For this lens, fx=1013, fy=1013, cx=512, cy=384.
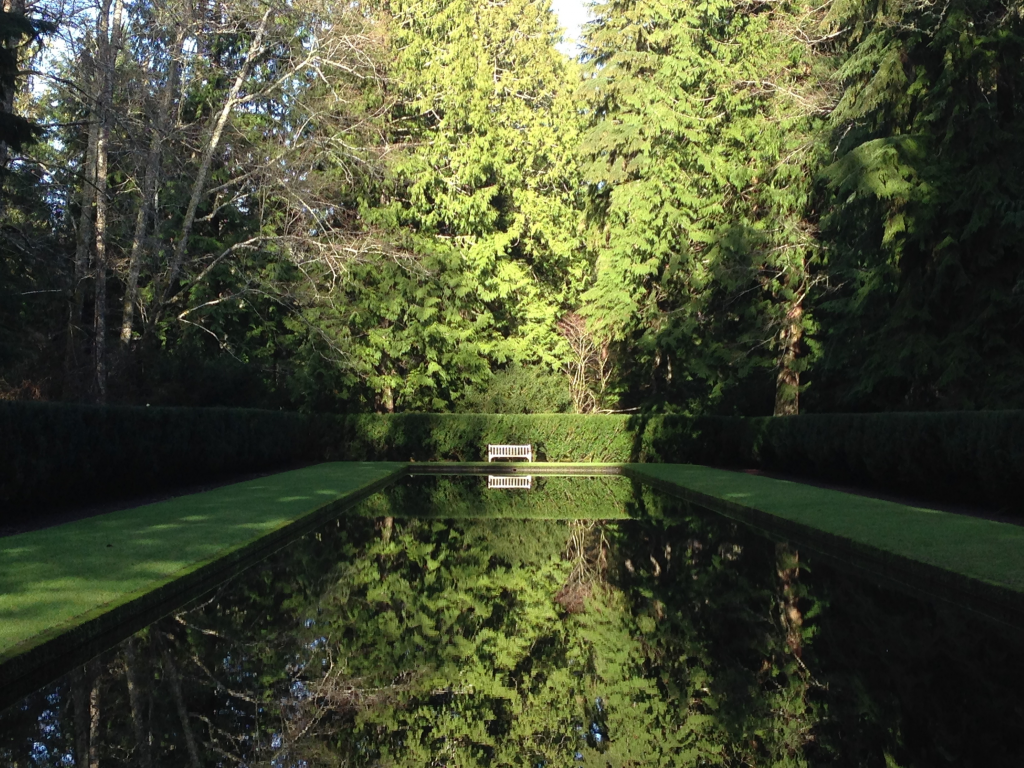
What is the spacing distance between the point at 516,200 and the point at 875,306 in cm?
1717

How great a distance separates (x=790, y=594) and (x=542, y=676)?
11.1ft

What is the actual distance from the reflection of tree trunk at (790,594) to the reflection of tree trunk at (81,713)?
4168 millimetres

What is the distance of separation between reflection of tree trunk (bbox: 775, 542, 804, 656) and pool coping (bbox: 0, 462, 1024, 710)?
403 millimetres

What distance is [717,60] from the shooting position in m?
32.1

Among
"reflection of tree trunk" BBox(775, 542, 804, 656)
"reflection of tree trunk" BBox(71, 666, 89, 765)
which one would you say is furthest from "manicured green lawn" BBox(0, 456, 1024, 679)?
"reflection of tree trunk" BBox(775, 542, 804, 656)

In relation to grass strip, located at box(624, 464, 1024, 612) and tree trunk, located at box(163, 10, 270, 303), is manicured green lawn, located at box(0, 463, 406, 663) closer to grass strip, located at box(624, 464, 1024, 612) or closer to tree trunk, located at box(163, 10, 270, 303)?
grass strip, located at box(624, 464, 1024, 612)

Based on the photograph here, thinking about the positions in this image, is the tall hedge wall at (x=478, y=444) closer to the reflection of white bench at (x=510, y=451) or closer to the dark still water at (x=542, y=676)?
the reflection of white bench at (x=510, y=451)

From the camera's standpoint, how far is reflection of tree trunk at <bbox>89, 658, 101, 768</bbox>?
4.40 m

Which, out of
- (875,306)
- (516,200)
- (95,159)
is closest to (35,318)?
(95,159)

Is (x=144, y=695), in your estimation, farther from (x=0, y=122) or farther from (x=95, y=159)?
(x=95, y=159)

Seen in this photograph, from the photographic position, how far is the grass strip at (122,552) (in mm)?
6586

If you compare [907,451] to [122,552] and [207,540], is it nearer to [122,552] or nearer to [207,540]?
[207,540]

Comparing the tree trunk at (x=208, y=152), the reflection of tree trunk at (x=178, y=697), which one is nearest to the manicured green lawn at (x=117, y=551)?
the reflection of tree trunk at (x=178, y=697)

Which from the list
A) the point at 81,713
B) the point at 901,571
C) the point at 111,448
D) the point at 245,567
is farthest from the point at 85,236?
the point at 81,713
